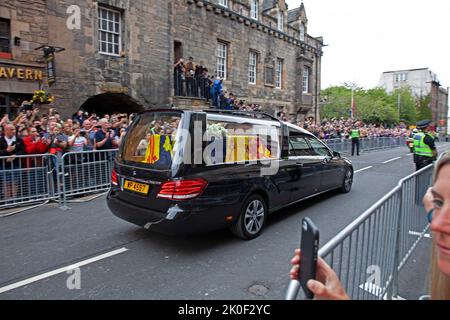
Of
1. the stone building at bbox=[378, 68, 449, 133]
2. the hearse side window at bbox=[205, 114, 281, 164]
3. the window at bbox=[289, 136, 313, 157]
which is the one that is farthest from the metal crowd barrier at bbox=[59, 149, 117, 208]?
the stone building at bbox=[378, 68, 449, 133]

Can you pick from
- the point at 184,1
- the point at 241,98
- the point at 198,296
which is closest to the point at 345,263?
the point at 198,296

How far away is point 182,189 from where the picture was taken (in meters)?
4.01

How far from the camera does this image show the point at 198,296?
3.20 meters

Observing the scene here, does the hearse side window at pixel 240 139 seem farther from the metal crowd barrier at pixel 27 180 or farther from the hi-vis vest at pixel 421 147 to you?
the hi-vis vest at pixel 421 147

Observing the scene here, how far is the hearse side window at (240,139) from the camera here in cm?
445

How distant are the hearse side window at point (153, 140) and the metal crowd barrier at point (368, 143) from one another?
14.2 meters

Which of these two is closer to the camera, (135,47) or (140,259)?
(140,259)

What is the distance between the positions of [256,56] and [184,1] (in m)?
7.74

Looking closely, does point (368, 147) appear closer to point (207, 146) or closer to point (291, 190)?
point (291, 190)

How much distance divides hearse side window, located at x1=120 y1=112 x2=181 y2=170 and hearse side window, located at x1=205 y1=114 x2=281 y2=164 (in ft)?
1.68

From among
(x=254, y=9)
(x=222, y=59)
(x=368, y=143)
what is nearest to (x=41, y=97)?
(x=222, y=59)

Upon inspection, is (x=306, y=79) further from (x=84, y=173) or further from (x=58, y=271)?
(x=58, y=271)

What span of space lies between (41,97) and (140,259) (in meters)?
9.84

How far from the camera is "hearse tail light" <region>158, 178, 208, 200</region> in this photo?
4008mm
